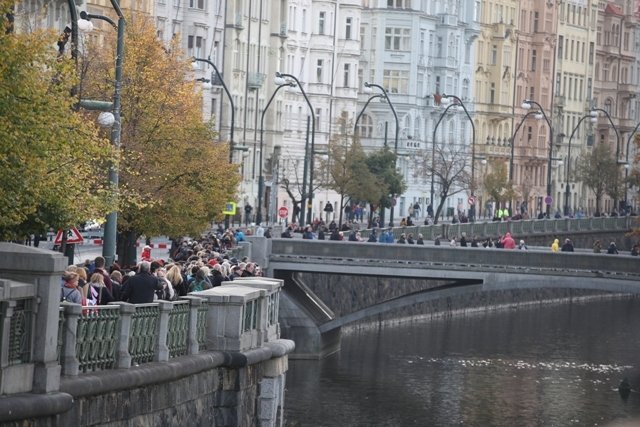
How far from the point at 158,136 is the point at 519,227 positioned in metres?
65.9

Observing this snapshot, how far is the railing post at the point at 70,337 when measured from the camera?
88.1ft

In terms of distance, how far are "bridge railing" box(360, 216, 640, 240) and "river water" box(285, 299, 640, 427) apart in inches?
176

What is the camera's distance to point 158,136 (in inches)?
2251

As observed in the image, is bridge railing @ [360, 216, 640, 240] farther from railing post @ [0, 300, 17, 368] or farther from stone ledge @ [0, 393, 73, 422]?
railing post @ [0, 300, 17, 368]

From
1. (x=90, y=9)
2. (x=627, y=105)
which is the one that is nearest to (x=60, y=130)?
(x=90, y=9)

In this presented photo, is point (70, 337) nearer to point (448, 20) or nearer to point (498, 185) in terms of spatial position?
point (498, 185)

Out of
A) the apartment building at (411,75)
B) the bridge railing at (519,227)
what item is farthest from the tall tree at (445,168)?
the bridge railing at (519,227)

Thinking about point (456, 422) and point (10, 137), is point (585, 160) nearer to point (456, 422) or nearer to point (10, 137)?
point (456, 422)

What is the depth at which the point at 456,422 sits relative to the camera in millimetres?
61406

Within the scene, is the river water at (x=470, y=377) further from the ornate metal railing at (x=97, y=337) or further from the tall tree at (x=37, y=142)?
the ornate metal railing at (x=97, y=337)

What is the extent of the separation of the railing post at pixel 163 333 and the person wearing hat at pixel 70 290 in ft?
6.50

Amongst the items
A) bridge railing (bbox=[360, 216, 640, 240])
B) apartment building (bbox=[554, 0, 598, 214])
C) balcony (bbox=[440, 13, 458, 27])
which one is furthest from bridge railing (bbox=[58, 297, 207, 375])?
apartment building (bbox=[554, 0, 598, 214])

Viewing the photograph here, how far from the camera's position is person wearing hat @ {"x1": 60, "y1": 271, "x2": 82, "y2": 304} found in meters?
28.3

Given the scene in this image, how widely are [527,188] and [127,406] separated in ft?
420
